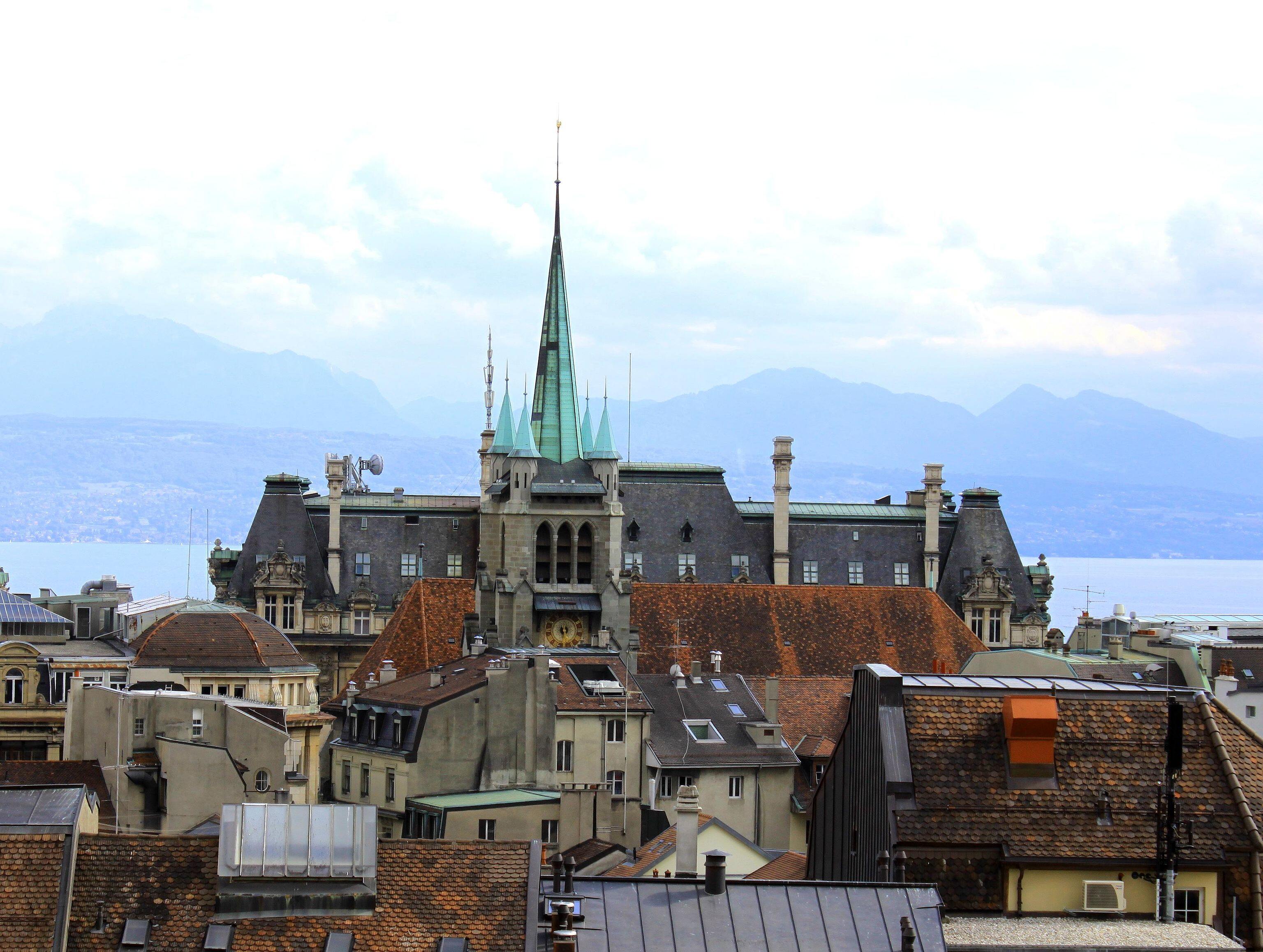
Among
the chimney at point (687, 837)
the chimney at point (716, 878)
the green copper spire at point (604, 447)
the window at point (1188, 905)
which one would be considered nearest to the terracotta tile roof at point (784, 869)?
the chimney at point (687, 837)

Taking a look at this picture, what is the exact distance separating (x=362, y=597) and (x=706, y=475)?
20.9m

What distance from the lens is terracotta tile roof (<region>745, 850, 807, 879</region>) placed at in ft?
175

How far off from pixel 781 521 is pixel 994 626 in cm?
1352

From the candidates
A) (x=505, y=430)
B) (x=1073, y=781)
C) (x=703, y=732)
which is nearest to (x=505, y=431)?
(x=505, y=430)

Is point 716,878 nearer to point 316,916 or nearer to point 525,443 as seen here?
point 316,916

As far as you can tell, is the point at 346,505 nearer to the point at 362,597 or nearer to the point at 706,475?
the point at 362,597

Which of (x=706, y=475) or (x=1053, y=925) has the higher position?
(x=706, y=475)

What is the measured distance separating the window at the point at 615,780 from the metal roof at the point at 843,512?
48.6 metres

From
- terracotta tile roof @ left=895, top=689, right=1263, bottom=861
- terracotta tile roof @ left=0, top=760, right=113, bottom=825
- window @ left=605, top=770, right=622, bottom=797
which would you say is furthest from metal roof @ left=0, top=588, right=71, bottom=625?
terracotta tile roof @ left=895, top=689, right=1263, bottom=861

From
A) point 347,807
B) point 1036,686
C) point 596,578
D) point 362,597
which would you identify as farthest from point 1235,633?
point 347,807

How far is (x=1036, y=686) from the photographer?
127 feet

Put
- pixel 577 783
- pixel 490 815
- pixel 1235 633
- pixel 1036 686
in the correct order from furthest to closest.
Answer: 1. pixel 1235 633
2. pixel 577 783
3. pixel 490 815
4. pixel 1036 686

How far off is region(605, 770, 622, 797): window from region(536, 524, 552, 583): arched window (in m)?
34.5

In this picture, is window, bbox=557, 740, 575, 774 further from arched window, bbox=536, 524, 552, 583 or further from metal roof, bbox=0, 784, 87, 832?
metal roof, bbox=0, 784, 87, 832
